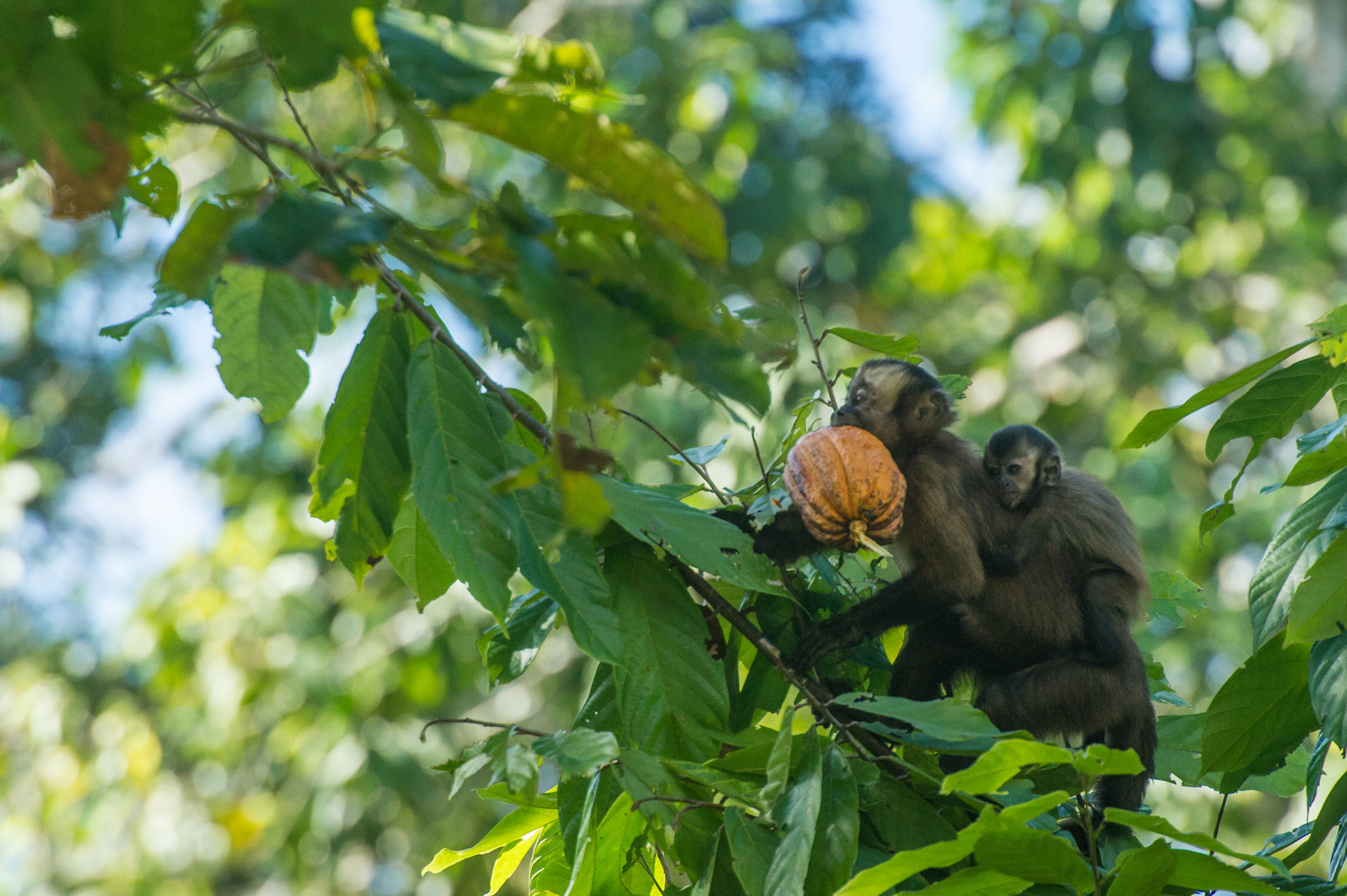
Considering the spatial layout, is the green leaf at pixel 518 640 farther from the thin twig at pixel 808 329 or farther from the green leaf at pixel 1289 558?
the green leaf at pixel 1289 558

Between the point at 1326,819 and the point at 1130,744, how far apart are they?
75cm

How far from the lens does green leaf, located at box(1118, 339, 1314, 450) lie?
1.83 metres

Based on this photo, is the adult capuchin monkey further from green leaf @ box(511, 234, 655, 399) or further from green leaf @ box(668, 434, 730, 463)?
green leaf @ box(511, 234, 655, 399)

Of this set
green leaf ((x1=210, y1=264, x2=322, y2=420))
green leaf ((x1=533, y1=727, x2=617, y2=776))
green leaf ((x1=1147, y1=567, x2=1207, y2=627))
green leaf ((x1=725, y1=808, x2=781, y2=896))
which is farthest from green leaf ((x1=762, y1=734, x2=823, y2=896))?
green leaf ((x1=1147, y1=567, x2=1207, y2=627))

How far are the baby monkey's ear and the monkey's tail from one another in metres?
0.70

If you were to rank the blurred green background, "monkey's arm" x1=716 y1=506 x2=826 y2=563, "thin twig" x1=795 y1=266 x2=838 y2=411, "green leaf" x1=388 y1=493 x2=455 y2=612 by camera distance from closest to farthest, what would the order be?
1. "green leaf" x1=388 y1=493 x2=455 y2=612
2. "thin twig" x1=795 y1=266 x2=838 y2=411
3. "monkey's arm" x1=716 y1=506 x2=826 y2=563
4. the blurred green background

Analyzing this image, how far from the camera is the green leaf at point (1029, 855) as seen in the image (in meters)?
1.49

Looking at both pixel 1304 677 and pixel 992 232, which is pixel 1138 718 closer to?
pixel 1304 677

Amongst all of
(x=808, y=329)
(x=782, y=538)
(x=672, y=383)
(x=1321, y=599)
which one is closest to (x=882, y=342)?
(x=808, y=329)

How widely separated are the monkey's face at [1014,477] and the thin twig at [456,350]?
1616 mm

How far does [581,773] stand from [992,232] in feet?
35.2

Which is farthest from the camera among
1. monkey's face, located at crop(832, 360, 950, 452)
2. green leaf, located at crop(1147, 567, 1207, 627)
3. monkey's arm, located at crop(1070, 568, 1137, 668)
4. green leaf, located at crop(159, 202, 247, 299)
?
monkey's face, located at crop(832, 360, 950, 452)

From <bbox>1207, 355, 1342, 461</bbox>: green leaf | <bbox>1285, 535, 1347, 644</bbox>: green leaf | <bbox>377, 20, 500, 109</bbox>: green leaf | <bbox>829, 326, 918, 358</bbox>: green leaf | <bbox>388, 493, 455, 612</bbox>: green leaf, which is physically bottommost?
<bbox>388, 493, 455, 612</bbox>: green leaf

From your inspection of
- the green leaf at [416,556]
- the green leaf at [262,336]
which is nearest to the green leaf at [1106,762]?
the green leaf at [416,556]
